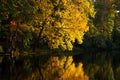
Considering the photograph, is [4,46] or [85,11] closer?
[4,46]

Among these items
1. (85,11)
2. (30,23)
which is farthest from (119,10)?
(30,23)

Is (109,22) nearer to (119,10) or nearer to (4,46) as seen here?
(119,10)

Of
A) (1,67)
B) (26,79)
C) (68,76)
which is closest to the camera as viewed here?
(26,79)

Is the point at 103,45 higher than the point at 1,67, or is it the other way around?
the point at 1,67

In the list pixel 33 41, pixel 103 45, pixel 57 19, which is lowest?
pixel 103 45

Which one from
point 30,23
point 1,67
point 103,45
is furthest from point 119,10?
point 1,67

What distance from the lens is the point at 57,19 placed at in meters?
A: 41.9

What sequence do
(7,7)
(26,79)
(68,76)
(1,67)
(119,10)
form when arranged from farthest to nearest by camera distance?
(119,10) < (7,7) < (1,67) < (68,76) < (26,79)

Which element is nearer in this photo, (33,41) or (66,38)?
(66,38)

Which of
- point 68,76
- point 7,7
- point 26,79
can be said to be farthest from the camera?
point 7,7

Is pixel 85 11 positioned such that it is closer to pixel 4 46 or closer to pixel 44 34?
pixel 44 34

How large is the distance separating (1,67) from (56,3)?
598 inches

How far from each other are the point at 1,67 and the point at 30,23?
43.8 ft

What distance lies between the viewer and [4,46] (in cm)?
4106
